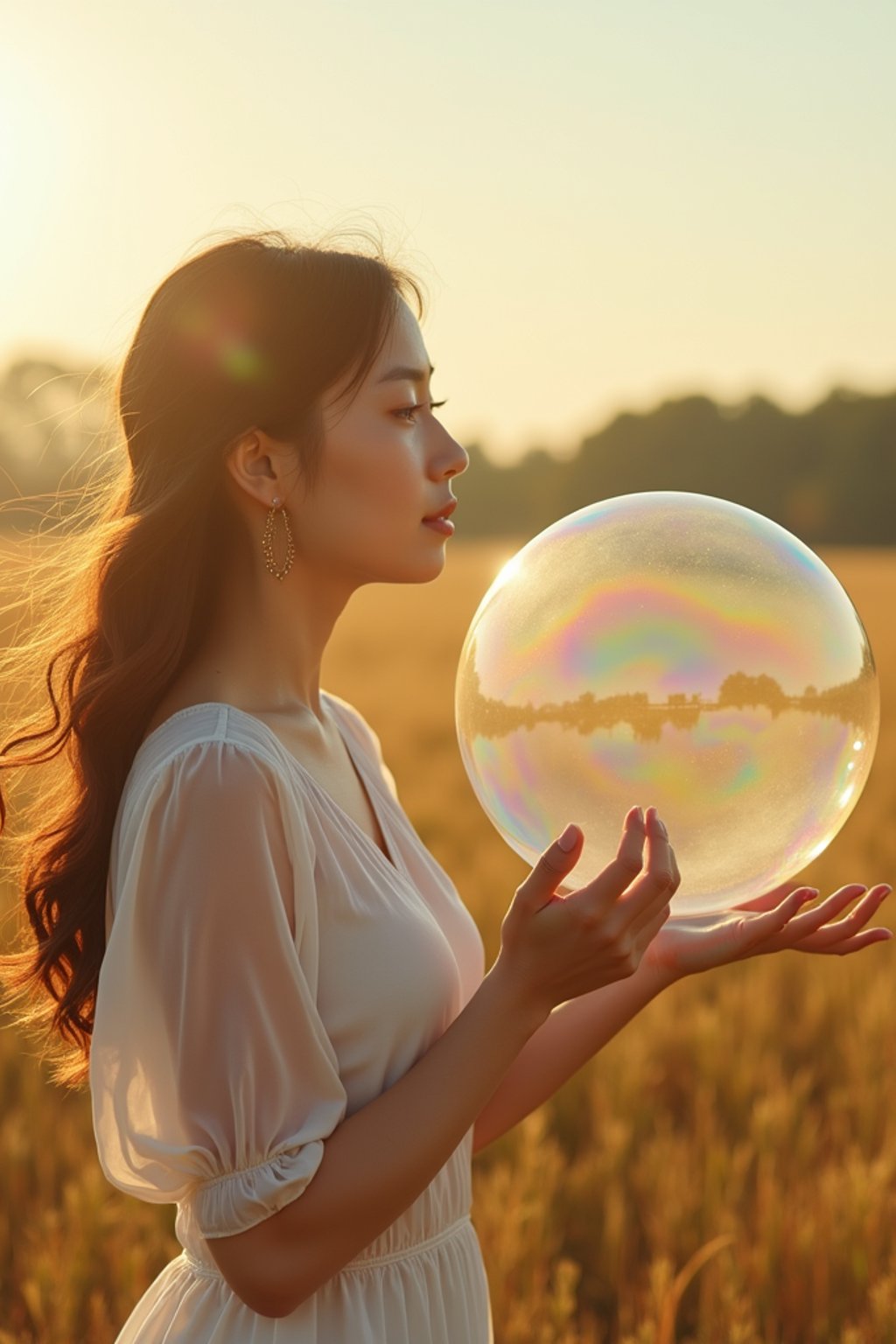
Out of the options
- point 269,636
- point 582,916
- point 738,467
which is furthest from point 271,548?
point 738,467

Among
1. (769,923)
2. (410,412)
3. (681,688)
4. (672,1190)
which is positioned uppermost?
(410,412)

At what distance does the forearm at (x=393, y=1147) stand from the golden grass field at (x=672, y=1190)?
1277 millimetres

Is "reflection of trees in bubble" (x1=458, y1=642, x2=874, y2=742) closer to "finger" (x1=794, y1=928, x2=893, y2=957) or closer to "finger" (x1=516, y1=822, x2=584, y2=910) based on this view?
"finger" (x1=516, y1=822, x2=584, y2=910)

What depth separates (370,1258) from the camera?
1859mm

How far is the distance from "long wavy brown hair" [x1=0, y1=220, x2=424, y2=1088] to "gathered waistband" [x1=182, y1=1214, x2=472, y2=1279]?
0.42 metres

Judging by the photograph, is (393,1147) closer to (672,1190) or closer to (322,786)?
(322,786)

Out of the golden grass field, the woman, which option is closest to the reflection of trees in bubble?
the woman

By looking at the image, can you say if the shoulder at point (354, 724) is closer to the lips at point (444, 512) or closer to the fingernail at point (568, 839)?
the lips at point (444, 512)

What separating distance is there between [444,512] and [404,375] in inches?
7.9

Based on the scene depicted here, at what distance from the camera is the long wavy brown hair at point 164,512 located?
6.39ft

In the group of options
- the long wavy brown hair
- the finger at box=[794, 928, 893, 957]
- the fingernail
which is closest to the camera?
the fingernail

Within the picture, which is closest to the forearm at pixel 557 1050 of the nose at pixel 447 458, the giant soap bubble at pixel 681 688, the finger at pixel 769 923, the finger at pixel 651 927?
the finger at pixel 769 923

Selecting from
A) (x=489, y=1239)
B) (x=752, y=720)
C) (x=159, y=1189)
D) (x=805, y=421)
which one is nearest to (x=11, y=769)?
(x=159, y=1189)

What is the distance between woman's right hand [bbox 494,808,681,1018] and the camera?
5.28 ft
